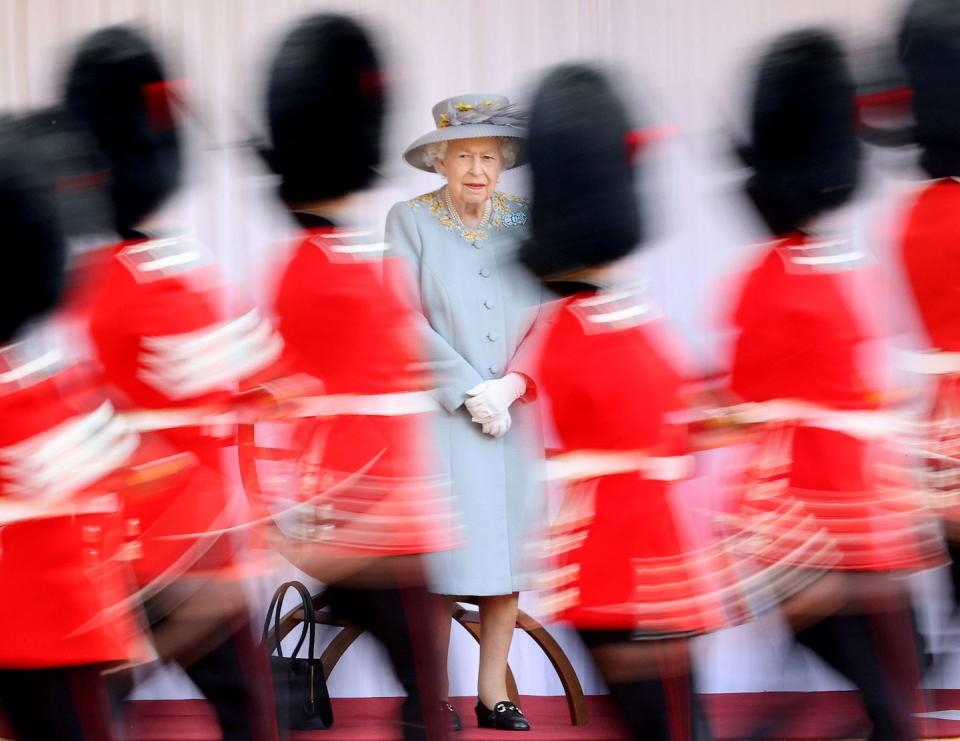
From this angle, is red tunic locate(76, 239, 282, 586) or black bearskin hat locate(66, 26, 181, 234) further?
black bearskin hat locate(66, 26, 181, 234)

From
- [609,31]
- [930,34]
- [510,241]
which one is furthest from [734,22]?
[930,34]

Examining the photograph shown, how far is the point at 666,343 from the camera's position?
6.90 feet

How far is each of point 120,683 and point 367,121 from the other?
1.10 m

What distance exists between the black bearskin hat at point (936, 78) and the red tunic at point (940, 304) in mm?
58

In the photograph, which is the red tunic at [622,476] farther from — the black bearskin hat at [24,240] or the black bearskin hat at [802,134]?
the black bearskin hat at [24,240]

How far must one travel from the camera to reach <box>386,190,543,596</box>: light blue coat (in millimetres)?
3297

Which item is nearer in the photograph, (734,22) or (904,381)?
(904,381)

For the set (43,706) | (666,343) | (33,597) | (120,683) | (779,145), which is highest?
(779,145)

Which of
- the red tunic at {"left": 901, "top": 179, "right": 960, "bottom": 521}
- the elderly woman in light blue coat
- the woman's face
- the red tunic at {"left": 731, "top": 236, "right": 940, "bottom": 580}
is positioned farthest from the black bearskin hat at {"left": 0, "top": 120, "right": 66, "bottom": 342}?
the red tunic at {"left": 901, "top": 179, "right": 960, "bottom": 521}

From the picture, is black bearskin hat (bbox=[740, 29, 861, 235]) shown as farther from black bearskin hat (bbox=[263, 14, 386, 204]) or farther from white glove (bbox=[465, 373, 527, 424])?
white glove (bbox=[465, 373, 527, 424])

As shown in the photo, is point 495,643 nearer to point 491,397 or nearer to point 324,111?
point 491,397

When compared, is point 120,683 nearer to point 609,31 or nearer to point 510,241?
point 510,241

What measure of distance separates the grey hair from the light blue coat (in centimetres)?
10

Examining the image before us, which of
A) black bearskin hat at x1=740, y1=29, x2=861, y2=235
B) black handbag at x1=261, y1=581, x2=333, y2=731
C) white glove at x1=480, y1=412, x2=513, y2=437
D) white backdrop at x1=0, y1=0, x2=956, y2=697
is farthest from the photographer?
white backdrop at x1=0, y1=0, x2=956, y2=697
